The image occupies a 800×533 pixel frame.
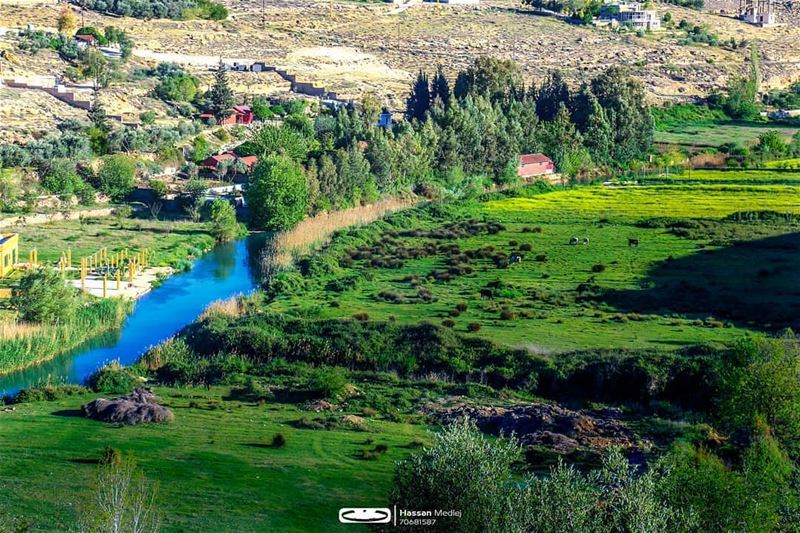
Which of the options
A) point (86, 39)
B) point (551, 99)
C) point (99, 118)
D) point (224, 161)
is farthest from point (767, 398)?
point (86, 39)

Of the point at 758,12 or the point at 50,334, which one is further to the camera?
the point at 758,12

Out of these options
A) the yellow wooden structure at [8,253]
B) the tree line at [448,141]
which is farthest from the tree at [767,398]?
the tree line at [448,141]

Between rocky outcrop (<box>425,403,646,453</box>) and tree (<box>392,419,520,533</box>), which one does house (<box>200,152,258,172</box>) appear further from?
tree (<box>392,419,520,533</box>)

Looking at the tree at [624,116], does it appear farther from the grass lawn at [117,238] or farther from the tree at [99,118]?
the grass lawn at [117,238]

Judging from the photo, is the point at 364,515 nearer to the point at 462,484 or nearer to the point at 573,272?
the point at 462,484

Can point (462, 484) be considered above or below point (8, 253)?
above

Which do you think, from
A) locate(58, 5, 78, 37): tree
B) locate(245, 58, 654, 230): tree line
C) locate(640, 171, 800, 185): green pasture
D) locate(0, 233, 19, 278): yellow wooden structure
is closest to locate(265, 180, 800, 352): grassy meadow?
locate(245, 58, 654, 230): tree line
